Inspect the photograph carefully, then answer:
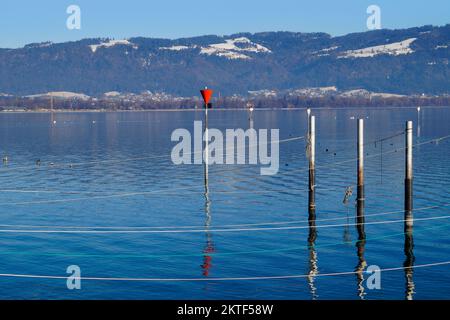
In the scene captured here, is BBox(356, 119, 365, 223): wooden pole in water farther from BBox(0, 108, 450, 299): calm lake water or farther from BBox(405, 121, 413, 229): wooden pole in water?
BBox(405, 121, 413, 229): wooden pole in water

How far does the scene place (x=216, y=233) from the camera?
56812mm

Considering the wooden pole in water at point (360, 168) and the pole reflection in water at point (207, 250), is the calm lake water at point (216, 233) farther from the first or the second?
the wooden pole in water at point (360, 168)

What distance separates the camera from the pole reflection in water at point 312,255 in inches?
1636

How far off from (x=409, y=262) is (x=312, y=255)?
6.21 m

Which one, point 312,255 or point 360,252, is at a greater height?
point 360,252

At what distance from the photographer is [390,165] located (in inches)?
4158

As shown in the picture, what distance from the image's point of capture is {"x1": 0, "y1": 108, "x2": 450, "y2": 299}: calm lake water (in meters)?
42.1

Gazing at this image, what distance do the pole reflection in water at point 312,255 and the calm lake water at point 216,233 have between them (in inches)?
4.7

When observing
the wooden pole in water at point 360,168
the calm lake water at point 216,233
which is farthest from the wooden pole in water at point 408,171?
the wooden pole in water at point 360,168

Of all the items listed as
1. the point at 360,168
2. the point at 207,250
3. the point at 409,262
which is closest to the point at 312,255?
the point at 409,262

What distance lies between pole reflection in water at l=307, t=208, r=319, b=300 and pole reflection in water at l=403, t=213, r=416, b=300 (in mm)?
5034

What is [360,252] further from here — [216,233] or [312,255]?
[216,233]

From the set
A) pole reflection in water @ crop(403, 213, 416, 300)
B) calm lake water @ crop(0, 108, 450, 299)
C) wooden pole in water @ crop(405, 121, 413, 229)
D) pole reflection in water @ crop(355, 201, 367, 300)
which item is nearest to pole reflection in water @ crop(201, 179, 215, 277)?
calm lake water @ crop(0, 108, 450, 299)

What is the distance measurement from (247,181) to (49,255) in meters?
41.8
